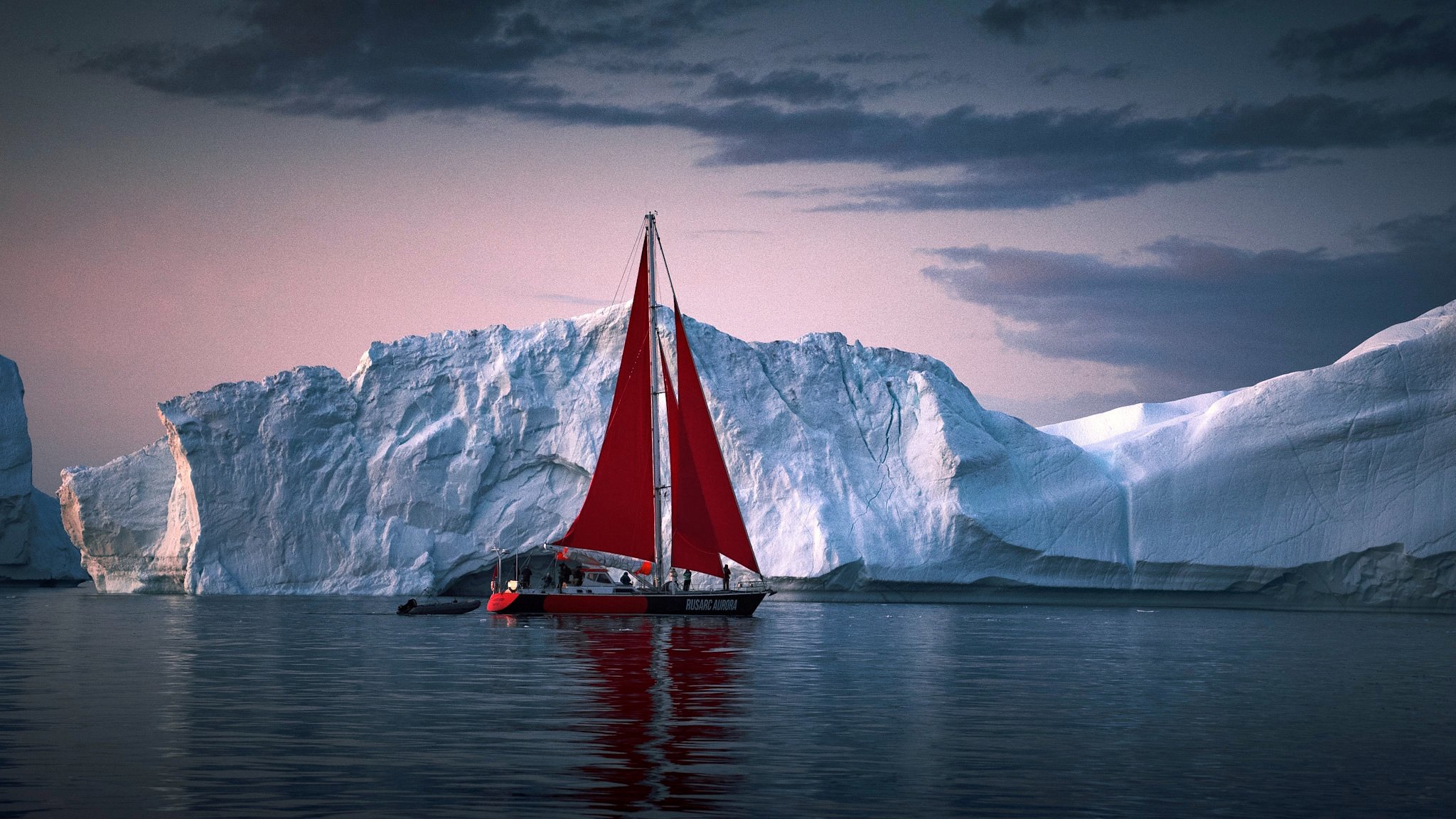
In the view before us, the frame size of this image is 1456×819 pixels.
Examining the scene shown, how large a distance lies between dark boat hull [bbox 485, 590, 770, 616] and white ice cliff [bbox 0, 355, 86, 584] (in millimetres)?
30432

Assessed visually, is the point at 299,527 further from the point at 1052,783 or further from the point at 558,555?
the point at 1052,783

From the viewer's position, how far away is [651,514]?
30.2 m

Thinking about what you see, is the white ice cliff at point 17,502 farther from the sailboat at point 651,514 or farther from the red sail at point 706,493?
the red sail at point 706,493

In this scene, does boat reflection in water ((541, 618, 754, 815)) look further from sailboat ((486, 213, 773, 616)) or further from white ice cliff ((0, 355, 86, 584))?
white ice cliff ((0, 355, 86, 584))

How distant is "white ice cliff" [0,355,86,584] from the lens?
50781mm

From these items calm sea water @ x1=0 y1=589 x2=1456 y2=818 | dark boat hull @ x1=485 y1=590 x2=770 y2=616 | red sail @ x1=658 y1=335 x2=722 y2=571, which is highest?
red sail @ x1=658 y1=335 x2=722 y2=571

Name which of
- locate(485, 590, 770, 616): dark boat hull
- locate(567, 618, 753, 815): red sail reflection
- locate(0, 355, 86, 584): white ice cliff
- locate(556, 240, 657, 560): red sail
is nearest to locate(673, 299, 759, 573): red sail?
locate(556, 240, 657, 560): red sail

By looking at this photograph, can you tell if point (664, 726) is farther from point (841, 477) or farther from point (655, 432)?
point (841, 477)

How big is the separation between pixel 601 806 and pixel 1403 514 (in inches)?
1345

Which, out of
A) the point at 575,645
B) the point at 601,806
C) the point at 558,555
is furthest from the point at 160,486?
the point at 601,806

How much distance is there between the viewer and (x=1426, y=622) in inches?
1249

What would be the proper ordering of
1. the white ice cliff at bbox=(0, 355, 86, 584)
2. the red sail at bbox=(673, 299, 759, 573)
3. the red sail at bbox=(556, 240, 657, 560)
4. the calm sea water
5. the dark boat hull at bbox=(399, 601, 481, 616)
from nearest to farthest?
the calm sea water → the red sail at bbox=(673, 299, 759, 573) → the red sail at bbox=(556, 240, 657, 560) → the dark boat hull at bbox=(399, 601, 481, 616) → the white ice cliff at bbox=(0, 355, 86, 584)

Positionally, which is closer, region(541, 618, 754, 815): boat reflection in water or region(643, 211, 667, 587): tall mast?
region(541, 618, 754, 815): boat reflection in water

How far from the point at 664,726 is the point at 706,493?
755 inches
